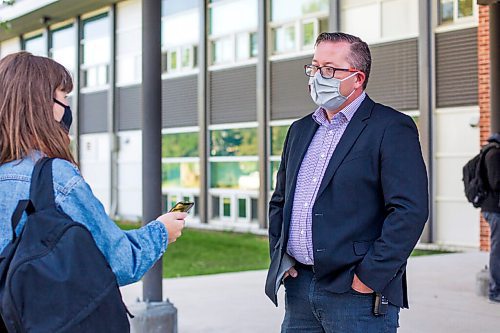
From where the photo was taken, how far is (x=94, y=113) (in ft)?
91.7

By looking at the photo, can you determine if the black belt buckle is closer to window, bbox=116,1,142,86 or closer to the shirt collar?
the shirt collar

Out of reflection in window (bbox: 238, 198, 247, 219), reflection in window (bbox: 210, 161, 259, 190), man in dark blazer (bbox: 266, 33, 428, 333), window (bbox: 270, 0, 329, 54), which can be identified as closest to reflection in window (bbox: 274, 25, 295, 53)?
window (bbox: 270, 0, 329, 54)

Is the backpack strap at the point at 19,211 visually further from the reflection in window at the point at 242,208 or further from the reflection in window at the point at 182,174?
the reflection in window at the point at 182,174

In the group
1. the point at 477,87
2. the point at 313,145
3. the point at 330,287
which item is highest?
the point at 477,87

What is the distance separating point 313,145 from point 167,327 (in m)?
3.29

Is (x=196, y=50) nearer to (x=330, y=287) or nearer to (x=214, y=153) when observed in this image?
(x=214, y=153)


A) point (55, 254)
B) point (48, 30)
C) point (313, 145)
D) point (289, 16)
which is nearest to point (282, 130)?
point (289, 16)

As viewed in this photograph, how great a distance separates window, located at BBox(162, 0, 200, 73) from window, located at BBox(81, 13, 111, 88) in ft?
10.6

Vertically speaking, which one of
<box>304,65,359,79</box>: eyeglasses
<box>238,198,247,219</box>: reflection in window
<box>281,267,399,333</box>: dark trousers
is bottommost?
<box>238,198,247,219</box>: reflection in window

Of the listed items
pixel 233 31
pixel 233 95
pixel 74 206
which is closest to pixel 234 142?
pixel 233 95

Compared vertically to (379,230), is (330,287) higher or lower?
lower

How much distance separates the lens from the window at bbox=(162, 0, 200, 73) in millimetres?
23594

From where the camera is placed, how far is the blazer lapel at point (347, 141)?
3436mm

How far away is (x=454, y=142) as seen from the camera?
52.5ft
